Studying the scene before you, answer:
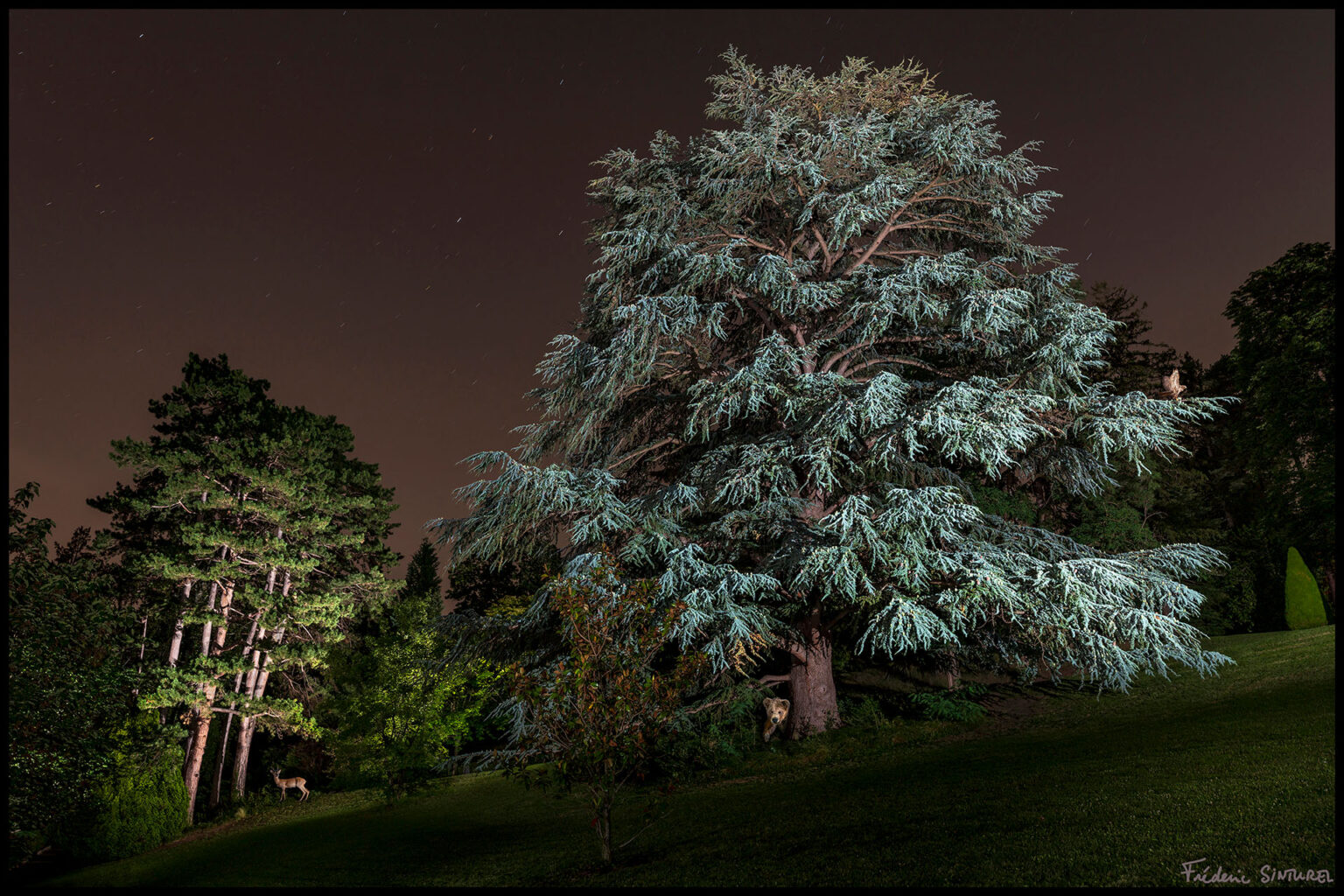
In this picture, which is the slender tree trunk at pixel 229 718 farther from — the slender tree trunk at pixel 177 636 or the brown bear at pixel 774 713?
the brown bear at pixel 774 713

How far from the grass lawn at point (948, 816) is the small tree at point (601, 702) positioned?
3.10ft

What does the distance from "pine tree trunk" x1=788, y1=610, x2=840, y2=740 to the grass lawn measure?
50 centimetres

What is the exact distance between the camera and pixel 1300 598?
26312mm

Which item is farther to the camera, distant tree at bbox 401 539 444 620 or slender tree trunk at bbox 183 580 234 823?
distant tree at bbox 401 539 444 620

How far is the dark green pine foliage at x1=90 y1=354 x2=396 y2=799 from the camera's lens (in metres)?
20.5

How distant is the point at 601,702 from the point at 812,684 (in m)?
7.77

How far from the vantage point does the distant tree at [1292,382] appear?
21.4 m

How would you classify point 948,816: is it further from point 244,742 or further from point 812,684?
point 244,742

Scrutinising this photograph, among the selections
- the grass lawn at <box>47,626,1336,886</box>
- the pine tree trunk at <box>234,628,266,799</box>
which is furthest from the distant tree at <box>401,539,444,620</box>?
the grass lawn at <box>47,626,1336,886</box>

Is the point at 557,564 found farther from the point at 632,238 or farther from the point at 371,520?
the point at 371,520

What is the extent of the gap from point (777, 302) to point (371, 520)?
16982 millimetres

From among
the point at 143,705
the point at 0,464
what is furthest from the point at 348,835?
the point at 0,464

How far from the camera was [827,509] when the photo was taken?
1469 cm

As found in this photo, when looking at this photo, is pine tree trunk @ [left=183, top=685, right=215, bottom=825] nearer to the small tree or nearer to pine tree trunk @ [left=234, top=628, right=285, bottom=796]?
pine tree trunk @ [left=234, top=628, right=285, bottom=796]
